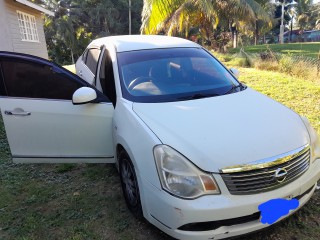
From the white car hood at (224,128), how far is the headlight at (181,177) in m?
0.06

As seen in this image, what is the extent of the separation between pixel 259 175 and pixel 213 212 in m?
0.44

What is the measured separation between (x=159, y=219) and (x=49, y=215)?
4.75ft

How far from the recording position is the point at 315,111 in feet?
19.1

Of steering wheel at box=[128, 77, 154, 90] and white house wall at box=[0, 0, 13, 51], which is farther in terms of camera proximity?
white house wall at box=[0, 0, 13, 51]

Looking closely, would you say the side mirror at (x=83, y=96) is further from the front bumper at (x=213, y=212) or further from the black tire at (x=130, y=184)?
A: the front bumper at (x=213, y=212)

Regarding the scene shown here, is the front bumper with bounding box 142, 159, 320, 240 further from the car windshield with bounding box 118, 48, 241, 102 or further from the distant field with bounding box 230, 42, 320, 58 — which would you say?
the distant field with bounding box 230, 42, 320, 58

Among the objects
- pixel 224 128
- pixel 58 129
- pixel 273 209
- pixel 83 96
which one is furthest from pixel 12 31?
pixel 273 209

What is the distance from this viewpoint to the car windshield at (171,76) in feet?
10.6

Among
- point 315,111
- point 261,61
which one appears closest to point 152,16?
point 261,61

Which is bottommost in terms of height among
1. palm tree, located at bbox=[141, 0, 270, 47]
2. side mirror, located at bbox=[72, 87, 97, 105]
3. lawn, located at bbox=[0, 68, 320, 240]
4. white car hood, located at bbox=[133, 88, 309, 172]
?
lawn, located at bbox=[0, 68, 320, 240]

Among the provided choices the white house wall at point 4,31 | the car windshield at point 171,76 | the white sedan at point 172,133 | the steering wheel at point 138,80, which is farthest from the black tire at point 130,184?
the white house wall at point 4,31

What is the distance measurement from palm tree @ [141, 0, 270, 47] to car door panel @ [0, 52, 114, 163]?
36.5 ft

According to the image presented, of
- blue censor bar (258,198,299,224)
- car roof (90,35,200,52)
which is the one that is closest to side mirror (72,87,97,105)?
car roof (90,35,200,52)

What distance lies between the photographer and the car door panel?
3385 mm
